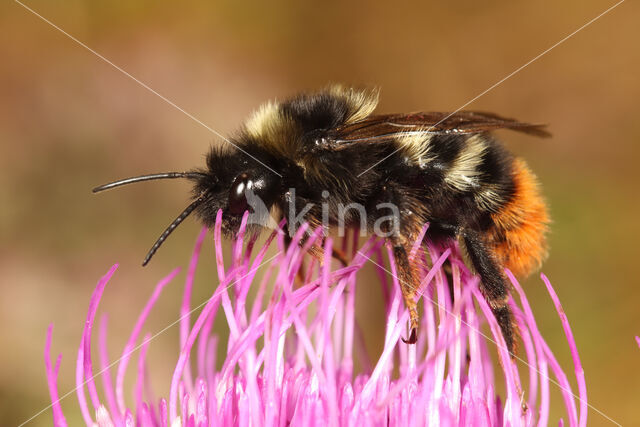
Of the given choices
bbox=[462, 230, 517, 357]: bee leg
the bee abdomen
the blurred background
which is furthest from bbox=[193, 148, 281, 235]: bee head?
the blurred background

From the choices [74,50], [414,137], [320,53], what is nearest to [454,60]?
[320,53]

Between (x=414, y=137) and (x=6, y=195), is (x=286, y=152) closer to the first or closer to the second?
(x=414, y=137)

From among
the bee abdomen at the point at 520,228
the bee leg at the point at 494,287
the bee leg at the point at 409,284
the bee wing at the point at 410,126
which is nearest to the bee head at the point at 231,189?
the bee wing at the point at 410,126

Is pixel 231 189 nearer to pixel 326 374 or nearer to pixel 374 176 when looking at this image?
pixel 374 176

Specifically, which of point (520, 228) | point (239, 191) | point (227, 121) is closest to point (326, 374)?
point (239, 191)

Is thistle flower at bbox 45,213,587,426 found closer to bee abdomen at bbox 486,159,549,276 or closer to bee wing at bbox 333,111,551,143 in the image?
bee abdomen at bbox 486,159,549,276
